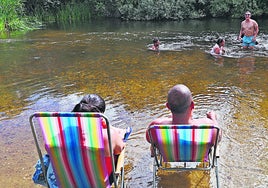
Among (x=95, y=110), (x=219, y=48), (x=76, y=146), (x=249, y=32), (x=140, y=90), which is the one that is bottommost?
(x=140, y=90)

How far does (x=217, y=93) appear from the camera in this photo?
6355 millimetres

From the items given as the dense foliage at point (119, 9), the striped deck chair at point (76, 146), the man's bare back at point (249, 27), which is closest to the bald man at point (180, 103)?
the striped deck chair at point (76, 146)

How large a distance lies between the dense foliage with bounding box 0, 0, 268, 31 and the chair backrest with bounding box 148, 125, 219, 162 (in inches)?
663

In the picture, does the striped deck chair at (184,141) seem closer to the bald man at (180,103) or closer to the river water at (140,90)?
the bald man at (180,103)

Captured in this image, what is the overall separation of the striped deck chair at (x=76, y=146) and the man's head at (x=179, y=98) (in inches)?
25.7

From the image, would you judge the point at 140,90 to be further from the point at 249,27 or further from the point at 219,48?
the point at 249,27

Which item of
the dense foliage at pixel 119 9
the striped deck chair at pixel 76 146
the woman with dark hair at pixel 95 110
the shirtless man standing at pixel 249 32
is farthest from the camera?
the dense foliage at pixel 119 9

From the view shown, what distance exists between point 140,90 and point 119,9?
16.6m

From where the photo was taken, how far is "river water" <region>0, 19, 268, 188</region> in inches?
150

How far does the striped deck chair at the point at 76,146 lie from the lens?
97.5 inches

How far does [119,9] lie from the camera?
22250 mm

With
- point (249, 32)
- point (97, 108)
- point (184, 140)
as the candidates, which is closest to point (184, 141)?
point (184, 140)

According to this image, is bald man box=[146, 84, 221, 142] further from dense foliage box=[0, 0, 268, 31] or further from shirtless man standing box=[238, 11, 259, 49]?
dense foliage box=[0, 0, 268, 31]

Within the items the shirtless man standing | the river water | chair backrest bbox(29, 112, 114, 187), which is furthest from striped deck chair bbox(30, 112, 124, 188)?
the shirtless man standing
